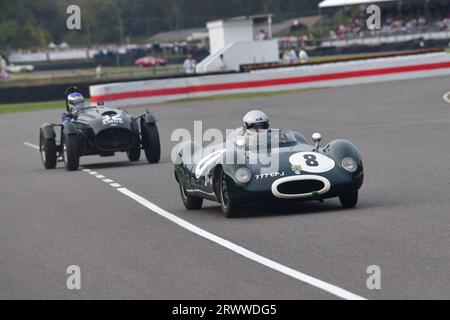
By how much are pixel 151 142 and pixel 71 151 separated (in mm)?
1389

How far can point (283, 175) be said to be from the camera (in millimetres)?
11180

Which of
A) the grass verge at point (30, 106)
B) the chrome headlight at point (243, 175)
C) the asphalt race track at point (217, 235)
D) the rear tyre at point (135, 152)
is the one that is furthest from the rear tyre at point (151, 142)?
the grass verge at point (30, 106)

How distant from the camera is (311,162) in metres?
11.3

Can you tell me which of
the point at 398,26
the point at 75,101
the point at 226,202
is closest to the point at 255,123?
the point at 226,202

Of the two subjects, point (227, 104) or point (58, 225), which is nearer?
point (58, 225)

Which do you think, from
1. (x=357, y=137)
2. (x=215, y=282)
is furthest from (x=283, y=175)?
(x=357, y=137)

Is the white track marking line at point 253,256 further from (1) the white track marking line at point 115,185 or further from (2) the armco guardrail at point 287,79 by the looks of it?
(2) the armco guardrail at point 287,79

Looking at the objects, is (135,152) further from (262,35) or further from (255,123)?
(262,35)

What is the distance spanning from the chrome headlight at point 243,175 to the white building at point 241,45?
46.2 meters

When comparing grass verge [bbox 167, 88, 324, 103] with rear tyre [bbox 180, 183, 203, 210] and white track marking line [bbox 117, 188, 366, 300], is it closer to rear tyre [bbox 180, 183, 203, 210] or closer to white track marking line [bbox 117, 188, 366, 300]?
white track marking line [bbox 117, 188, 366, 300]

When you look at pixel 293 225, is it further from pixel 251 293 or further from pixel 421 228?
pixel 251 293
